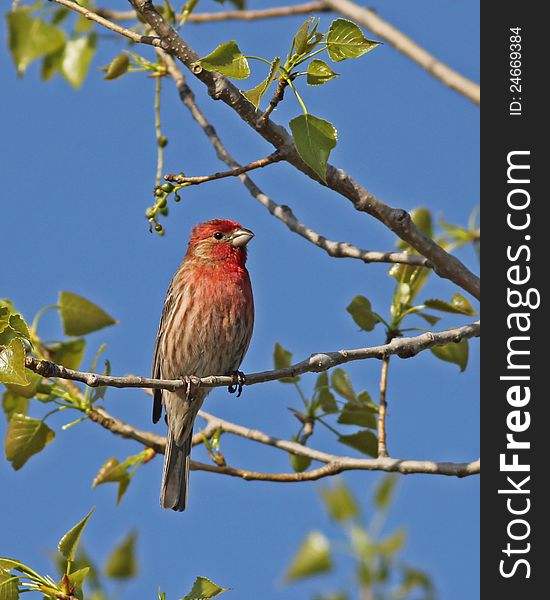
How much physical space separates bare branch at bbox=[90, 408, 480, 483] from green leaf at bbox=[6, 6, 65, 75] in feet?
7.63

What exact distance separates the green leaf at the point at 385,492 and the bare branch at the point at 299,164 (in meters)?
1.16

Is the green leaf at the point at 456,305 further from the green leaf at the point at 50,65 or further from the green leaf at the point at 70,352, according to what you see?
the green leaf at the point at 50,65

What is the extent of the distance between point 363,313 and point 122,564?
218 cm

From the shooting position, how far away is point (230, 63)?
459cm

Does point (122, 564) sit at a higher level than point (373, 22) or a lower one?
lower

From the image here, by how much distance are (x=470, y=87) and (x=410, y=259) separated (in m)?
1.28

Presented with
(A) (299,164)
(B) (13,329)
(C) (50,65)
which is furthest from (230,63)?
(C) (50,65)

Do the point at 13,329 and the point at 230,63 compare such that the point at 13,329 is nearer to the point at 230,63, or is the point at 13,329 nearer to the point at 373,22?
the point at 230,63

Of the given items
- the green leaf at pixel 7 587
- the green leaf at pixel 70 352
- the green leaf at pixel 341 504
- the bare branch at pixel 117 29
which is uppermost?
the bare branch at pixel 117 29

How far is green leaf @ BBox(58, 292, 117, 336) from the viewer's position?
679 cm

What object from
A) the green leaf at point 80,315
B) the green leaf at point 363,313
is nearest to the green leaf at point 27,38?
the green leaf at point 80,315

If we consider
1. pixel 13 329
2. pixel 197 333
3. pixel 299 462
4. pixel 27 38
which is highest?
pixel 27 38

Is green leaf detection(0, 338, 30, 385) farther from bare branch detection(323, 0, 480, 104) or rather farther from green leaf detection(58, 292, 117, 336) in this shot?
bare branch detection(323, 0, 480, 104)

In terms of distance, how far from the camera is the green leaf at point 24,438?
667cm
